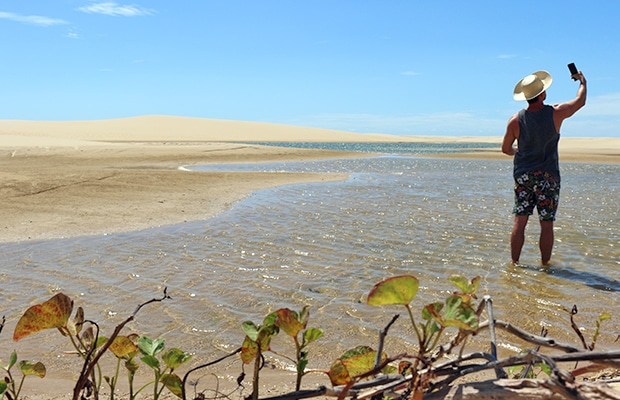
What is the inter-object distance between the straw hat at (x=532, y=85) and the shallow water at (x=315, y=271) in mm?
1425

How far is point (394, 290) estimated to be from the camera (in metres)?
1.20

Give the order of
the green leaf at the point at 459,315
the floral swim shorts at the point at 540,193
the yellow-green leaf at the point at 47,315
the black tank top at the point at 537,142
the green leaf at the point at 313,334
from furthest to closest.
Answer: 1. the floral swim shorts at the point at 540,193
2. the black tank top at the point at 537,142
3. the green leaf at the point at 313,334
4. the yellow-green leaf at the point at 47,315
5. the green leaf at the point at 459,315

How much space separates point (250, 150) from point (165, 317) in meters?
20.2

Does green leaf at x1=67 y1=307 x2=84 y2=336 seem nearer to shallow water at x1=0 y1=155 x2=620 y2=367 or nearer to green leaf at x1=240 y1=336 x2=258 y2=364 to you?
green leaf at x1=240 y1=336 x2=258 y2=364

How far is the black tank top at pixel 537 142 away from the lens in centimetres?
462

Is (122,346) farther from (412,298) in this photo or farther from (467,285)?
(467,285)

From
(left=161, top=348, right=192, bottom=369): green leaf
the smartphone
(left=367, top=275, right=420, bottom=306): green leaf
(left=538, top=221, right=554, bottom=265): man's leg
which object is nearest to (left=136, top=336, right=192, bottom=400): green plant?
(left=161, top=348, right=192, bottom=369): green leaf

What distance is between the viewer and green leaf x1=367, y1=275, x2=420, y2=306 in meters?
1.19

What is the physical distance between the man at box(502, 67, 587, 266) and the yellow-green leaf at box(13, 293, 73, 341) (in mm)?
4132

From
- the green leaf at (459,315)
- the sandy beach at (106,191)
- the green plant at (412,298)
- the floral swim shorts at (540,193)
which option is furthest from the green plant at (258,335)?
the sandy beach at (106,191)

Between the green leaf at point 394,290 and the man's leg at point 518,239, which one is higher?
the green leaf at point 394,290

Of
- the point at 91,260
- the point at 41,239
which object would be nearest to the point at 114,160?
the point at 41,239

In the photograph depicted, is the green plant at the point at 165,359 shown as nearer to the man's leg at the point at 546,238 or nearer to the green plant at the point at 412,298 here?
the green plant at the point at 412,298

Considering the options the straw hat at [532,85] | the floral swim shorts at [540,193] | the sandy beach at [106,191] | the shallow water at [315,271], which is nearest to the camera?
the shallow water at [315,271]
